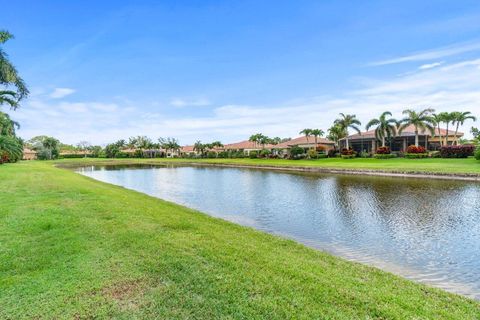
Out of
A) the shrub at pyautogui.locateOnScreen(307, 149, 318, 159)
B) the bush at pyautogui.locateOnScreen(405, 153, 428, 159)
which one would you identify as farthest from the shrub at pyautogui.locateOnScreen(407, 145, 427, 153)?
the shrub at pyautogui.locateOnScreen(307, 149, 318, 159)

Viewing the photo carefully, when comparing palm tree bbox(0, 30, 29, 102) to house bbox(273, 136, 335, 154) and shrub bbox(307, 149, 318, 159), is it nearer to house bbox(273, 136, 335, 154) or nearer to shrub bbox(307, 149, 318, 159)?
shrub bbox(307, 149, 318, 159)

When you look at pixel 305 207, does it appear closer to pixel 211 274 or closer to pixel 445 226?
pixel 445 226

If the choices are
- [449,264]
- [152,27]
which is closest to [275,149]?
[152,27]

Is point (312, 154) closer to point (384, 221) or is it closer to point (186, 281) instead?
point (384, 221)

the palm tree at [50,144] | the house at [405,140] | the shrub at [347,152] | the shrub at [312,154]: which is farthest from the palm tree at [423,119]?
the palm tree at [50,144]

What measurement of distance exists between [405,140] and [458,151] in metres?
13.9

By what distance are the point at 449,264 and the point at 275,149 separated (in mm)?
71998

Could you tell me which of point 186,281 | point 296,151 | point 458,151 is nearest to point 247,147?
point 296,151

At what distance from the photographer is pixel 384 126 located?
5272 cm

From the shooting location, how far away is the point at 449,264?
7730 mm

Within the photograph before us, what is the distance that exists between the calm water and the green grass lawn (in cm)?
→ 209

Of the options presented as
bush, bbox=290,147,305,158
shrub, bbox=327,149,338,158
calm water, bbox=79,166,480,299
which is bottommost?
calm water, bbox=79,166,480,299

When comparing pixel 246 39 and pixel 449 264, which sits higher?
pixel 246 39

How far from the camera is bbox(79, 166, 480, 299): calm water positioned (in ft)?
25.5
